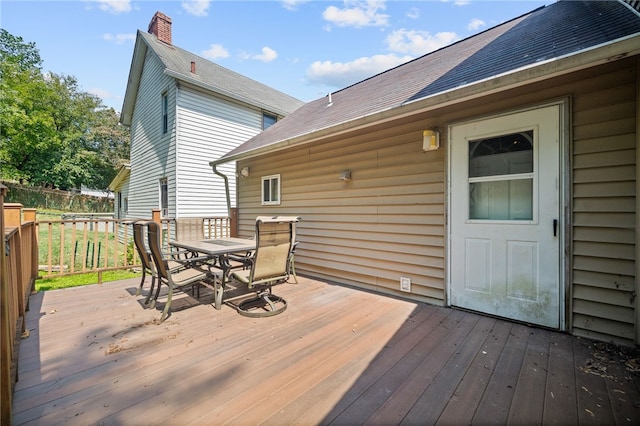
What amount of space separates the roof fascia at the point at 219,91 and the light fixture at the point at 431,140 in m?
7.27

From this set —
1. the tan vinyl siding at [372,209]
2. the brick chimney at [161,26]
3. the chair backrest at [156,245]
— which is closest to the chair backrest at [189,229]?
the tan vinyl siding at [372,209]

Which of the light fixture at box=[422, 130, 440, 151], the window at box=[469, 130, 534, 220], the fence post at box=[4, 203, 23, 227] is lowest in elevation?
the fence post at box=[4, 203, 23, 227]

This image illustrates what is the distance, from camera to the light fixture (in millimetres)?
3475

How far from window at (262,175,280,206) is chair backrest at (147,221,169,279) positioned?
3041 millimetres

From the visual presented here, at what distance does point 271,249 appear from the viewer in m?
3.22

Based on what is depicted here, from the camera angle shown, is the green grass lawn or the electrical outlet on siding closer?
the electrical outlet on siding

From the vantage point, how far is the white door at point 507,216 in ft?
9.18

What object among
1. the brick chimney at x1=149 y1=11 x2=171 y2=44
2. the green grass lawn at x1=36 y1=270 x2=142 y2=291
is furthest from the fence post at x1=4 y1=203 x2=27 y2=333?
the brick chimney at x1=149 y1=11 x2=171 y2=44

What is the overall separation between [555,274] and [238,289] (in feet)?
12.8

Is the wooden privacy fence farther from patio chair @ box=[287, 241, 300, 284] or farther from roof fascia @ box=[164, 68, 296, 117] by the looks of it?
roof fascia @ box=[164, 68, 296, 117]

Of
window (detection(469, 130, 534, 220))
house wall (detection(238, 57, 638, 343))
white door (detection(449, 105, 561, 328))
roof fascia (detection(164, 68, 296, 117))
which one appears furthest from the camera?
roof fascia (detection(164, 68, 296, 117))

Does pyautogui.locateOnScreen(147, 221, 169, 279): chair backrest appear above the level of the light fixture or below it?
below

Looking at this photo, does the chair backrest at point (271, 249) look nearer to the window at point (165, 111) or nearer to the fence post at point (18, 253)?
the fence post at point (18, 253)

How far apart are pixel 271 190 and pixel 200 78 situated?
16.9 feet
